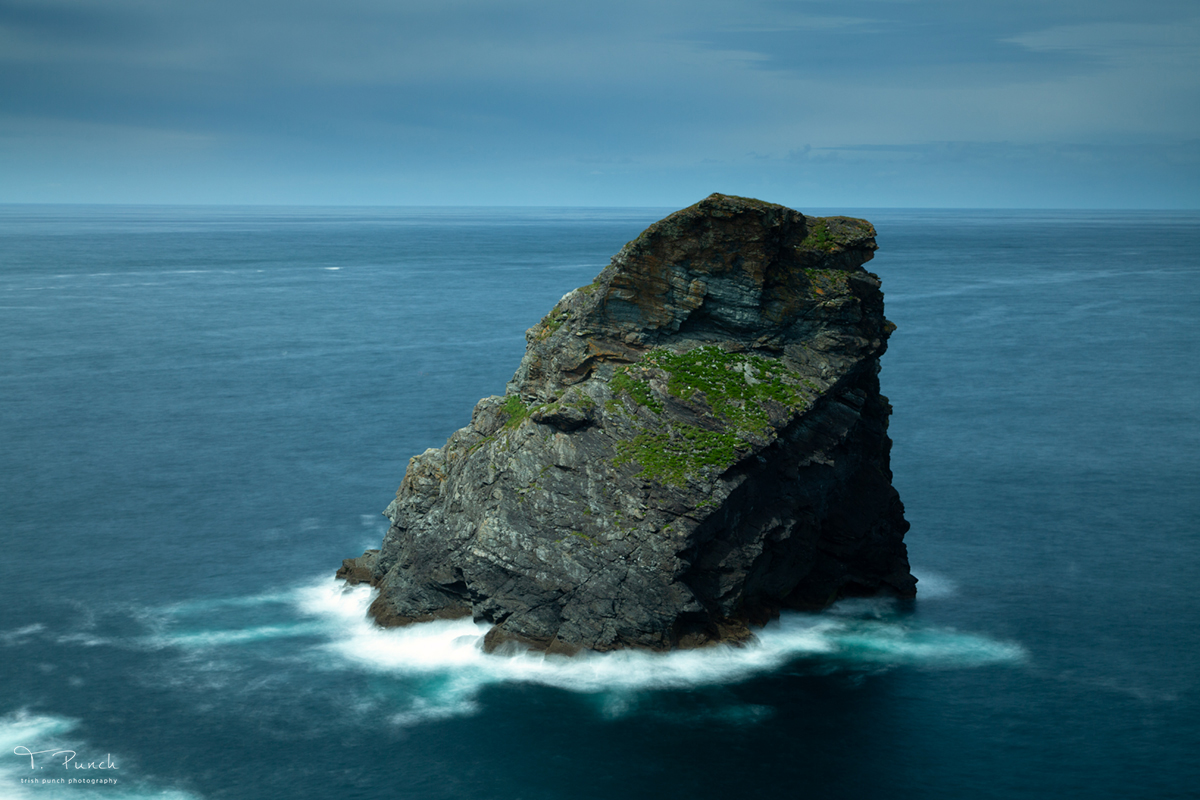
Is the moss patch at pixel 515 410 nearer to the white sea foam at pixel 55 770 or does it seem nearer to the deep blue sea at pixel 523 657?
the deep blue sea at pixel 523 657

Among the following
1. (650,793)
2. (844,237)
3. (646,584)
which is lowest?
(650,793)

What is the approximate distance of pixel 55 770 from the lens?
147 ft

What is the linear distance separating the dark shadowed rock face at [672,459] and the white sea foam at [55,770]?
663 inches

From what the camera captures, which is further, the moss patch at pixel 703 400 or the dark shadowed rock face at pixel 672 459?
the moss patch at pixel 703 400

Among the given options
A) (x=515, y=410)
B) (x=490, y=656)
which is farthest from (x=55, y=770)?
(x=515, y=410)

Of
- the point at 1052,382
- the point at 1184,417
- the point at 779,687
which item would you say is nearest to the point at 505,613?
the point at 779,687

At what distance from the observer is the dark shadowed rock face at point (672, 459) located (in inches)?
2101

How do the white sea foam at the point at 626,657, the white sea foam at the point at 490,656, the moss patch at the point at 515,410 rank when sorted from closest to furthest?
the white sea foam at the point at 490,656 < the white sea foam at the point at 626,657 < the moss patch at the point at 515,410

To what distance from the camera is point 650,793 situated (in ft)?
141

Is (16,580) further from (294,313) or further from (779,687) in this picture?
(294,313)

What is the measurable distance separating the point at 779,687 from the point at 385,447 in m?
50.2
